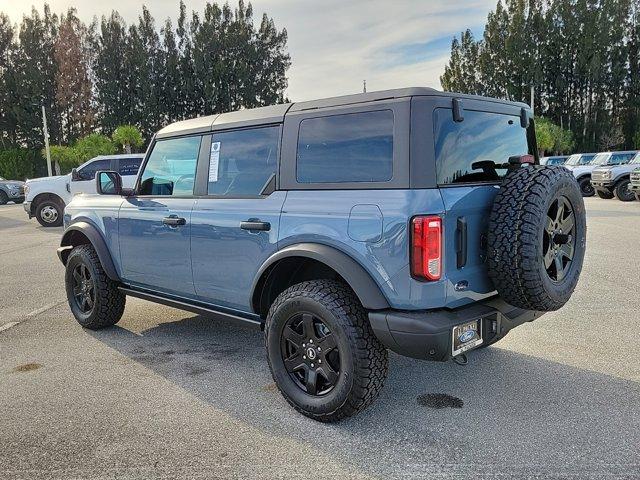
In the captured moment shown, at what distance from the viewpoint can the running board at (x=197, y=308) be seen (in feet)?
12.1

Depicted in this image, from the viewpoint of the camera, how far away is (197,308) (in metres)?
4.04

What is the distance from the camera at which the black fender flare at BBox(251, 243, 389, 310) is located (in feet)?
9.50

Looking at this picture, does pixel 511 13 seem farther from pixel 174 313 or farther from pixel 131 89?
pixel 174 313

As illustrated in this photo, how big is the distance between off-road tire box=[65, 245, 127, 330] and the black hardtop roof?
1.35m

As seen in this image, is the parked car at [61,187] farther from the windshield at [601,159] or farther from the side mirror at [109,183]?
the windshield at [601,159]

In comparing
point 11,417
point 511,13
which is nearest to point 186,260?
point 11,417

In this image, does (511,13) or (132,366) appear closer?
(132,366)

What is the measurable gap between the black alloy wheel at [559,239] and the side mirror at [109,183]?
3408 millimetres

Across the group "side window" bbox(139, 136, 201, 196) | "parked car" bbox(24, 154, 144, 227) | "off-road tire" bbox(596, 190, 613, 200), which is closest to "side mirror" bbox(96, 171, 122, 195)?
"side window" bbox(139, 136, 201, 196)

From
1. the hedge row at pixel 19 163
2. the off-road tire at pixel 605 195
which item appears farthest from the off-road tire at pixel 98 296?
the hedge row at pixel 19 163

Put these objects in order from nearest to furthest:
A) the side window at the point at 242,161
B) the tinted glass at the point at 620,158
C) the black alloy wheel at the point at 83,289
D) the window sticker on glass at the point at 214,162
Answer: the side window at the point at 242,161 < the window sticker on glass at the point at 214,162 < the black alloy wheel at the point at 83,289 < the tinted glass at the point at 620,158

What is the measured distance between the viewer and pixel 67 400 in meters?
3.54

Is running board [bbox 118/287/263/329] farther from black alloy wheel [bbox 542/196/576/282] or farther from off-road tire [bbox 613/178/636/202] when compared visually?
off-road tire [bbox 613/178/636/202]

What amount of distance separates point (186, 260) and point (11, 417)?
58.5 inches
